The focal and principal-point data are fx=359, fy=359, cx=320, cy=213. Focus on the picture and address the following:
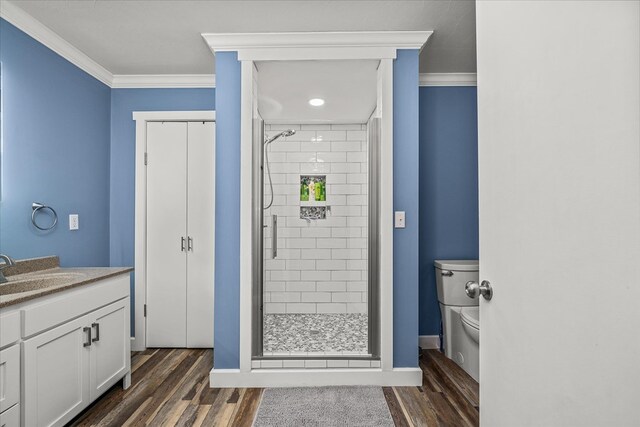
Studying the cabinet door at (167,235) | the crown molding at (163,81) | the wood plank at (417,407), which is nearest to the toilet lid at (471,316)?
the wood plank at (417,407)

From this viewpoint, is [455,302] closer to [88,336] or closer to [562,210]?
[562,210]

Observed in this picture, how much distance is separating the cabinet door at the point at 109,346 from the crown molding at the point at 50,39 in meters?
1.89

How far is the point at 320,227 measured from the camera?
4.10 meters

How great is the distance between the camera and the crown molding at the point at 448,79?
3313 millimetres

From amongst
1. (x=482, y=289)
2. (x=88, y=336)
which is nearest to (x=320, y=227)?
(x=88, y=336)

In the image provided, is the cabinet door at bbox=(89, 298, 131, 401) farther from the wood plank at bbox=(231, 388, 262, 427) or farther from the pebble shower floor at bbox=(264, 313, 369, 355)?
→ the pebble shower floor at bbox=(264, 313, 369, 355)

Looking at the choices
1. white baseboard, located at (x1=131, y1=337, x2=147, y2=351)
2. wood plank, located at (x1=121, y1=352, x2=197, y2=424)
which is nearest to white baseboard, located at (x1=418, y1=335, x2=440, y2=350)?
wood plank, located at (x1=121, y1=352, x2=197, y2=424)

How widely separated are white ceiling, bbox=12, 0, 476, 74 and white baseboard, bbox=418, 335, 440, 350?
2483mm

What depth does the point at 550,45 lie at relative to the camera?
779 mm

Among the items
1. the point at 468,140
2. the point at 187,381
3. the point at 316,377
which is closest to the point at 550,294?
the point at 316,377

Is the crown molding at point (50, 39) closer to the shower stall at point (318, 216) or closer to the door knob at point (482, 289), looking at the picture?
the shower stall at point (318, 216)

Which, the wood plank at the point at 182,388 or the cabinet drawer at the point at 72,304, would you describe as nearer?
the cabinet drawer at the point at 72,304

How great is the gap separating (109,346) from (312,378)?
136 cm

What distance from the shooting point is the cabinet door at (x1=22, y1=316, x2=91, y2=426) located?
5.56 feet
